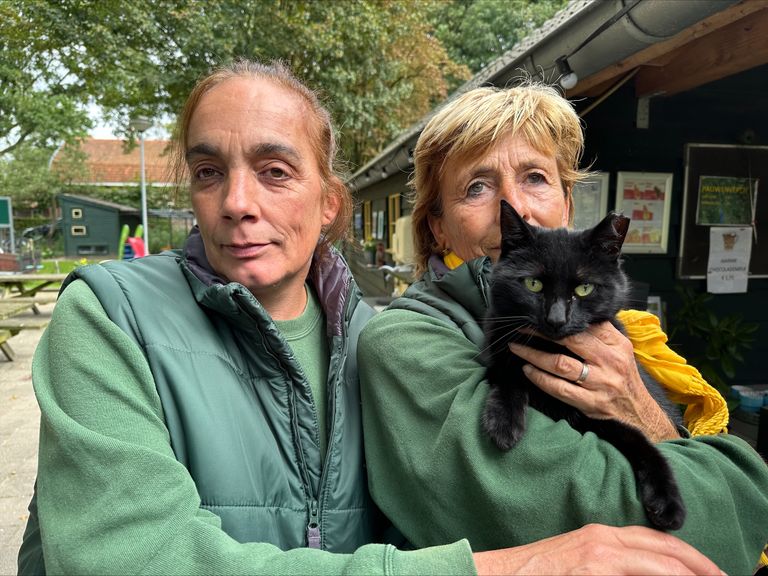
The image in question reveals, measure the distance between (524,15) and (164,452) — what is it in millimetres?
28204

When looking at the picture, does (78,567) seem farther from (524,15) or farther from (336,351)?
(524,15)

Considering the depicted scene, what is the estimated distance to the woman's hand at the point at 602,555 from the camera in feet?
3.50

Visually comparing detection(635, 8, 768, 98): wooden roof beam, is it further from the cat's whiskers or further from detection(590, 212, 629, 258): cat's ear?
the cat's whiskers

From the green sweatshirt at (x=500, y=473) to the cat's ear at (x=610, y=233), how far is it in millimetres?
575

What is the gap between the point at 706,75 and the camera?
3670 millimetres

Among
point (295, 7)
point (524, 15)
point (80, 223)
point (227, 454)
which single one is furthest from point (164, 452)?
point (80, 223)

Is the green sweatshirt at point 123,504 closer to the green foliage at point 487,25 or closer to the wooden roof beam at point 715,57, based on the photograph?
the wooden roof beam at point 715,57

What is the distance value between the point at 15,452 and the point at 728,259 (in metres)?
7.41

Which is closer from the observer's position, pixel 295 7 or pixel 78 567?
pixel 78 567

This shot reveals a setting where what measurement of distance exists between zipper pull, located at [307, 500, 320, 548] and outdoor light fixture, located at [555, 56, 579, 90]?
2697 mm

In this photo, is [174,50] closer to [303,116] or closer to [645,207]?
[645,207]

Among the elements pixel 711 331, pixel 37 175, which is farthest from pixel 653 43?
pixel 37 175

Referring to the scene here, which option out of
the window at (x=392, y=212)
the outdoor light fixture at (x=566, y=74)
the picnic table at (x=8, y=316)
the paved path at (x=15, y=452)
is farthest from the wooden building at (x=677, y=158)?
the picnic table at (x=8, y=316)

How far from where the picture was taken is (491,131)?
1.73 meters
